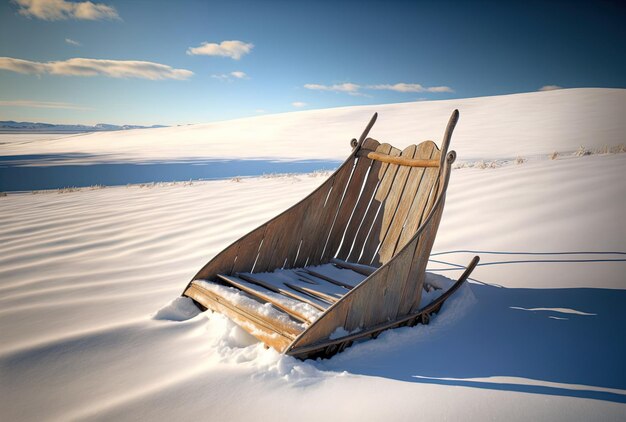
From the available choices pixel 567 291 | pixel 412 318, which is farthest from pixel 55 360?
pixel 567 291

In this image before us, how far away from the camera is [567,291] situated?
2631 mm

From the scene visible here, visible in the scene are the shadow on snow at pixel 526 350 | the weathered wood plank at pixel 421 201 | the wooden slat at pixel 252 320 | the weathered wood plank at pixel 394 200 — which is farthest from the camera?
the weathered wood plank at pixel 394 200

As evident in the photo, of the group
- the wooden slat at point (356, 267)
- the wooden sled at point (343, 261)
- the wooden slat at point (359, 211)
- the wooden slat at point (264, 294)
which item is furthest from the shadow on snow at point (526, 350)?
the wooden slat at point (359, 211)

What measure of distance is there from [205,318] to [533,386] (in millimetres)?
1852

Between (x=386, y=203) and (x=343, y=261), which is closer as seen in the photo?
(x=386, y=203)

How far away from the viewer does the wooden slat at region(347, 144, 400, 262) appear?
3.30 m

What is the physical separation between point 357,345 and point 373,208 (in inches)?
61.8

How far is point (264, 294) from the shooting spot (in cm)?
243

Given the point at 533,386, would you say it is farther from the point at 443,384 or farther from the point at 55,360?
the point at 55,360

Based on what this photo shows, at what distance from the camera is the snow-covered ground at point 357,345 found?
63.9 inches

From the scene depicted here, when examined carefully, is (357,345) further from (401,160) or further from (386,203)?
(401,160)

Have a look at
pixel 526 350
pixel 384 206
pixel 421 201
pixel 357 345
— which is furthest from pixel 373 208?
pixel 526 350

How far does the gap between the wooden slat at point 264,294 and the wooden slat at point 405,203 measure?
3.67 feet

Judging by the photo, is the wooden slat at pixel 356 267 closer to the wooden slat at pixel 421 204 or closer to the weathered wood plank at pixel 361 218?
the weathered wood plank at pixel 361 218
